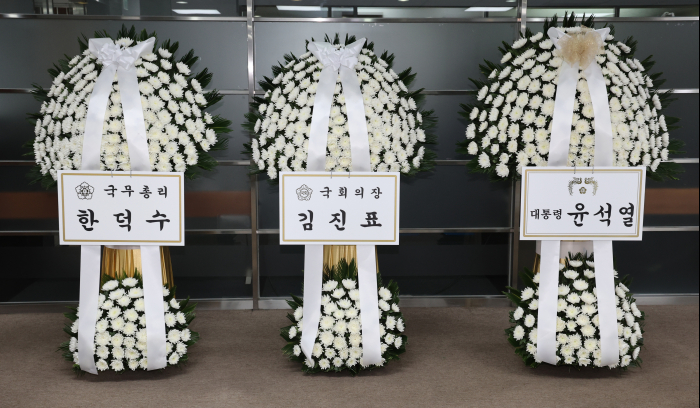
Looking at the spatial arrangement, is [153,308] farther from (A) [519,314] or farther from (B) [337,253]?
(A) [519,314]

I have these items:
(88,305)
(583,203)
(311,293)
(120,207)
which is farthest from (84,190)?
(583,203)

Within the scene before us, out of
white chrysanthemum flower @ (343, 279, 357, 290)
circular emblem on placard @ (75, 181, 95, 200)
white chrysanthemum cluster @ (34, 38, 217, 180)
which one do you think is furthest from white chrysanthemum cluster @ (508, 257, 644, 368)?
circular emblem on placard @ (75, 181, 95, 200)

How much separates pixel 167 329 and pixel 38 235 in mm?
1593

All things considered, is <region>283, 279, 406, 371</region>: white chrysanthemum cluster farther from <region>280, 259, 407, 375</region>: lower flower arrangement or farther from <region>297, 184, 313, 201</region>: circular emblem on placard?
<region>297, 184, 313, 201</region>: circular emblem on placard

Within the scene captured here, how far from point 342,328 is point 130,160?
48.0 inches

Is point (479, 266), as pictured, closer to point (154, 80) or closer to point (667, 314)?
point (667, 314)

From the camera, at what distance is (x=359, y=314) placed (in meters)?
2.56

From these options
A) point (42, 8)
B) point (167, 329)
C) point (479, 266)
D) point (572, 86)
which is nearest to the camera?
point (572, 86)

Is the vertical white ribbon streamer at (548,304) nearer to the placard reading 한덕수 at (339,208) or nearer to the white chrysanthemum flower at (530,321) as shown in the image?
the white chrysanthemum flower at (530,321)

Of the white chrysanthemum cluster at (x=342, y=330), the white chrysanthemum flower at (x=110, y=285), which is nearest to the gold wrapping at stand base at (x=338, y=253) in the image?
the white chrysanthemum cluster at (x=342, y=330)

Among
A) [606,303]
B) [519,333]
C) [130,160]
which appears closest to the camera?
[130,160]

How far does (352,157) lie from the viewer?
7.90 ft

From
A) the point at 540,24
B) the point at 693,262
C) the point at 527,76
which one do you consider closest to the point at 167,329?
the point at 527,76

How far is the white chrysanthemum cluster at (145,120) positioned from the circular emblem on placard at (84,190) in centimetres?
10
